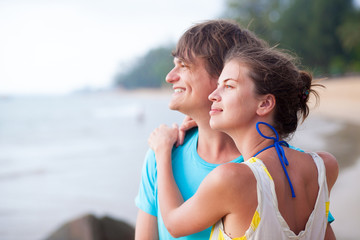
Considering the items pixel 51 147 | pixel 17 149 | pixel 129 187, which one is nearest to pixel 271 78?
pixel 129 187

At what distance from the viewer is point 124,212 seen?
762cm

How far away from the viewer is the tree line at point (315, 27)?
40750mm

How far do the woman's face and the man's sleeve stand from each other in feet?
1.76

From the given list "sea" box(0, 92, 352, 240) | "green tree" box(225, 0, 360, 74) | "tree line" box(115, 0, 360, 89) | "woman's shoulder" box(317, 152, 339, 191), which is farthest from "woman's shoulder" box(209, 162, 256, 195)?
"green tree" box(225, 0, 360, 74)

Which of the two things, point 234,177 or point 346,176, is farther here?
point 346,176

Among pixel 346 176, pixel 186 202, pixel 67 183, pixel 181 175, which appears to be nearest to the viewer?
pixel 186 202

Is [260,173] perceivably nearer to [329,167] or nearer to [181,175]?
[329,167]

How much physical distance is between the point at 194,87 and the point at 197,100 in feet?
0.23

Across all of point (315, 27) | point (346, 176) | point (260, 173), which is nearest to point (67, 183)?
point (346, 176)

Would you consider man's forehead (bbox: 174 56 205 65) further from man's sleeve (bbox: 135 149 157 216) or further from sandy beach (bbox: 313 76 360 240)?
sandy beach (bbox: 313 76 360 240)

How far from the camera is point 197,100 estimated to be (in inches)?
77.5

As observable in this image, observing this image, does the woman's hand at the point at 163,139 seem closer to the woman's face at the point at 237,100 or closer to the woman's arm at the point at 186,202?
the woman's arm at the point at 186,202

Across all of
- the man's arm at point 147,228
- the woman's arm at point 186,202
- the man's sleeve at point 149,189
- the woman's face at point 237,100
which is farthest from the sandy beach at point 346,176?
the man's arm at point 147,228

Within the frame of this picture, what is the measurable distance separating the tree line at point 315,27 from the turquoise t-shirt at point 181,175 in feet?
125
